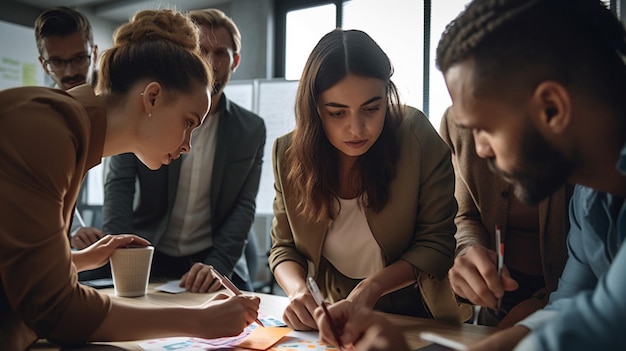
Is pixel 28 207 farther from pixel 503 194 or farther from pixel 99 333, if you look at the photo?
pixel 503 194

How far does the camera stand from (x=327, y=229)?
1.55 metres

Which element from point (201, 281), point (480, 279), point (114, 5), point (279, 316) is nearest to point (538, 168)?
point (480, 279)

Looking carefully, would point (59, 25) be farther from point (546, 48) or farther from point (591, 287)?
point (591, 287)

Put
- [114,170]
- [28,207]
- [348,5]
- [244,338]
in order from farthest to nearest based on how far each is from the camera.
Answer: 1. [348,5]
2. [114,170]
3. [244,338]
4. [28,207]

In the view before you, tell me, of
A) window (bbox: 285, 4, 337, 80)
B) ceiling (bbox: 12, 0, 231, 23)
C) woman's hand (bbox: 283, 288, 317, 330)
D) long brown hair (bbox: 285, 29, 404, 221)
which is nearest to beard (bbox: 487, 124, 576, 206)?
woman's hand (bbox: 283, 288, 317, 330)

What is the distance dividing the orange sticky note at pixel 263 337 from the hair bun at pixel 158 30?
73 centimetres

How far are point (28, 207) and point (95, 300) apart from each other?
218mm

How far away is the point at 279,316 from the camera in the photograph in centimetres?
132

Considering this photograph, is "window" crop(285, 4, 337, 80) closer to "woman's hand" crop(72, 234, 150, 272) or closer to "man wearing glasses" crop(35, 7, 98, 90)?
"man wearing glasses" crop(35, 7, 98, 90)

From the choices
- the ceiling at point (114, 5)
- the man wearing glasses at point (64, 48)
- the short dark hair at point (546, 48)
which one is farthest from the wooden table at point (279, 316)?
the ceiling at point (114, 5)

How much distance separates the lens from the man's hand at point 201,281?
1.58 meters

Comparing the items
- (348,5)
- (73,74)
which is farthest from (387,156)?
(348,5)

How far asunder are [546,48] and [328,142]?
92 centimetres

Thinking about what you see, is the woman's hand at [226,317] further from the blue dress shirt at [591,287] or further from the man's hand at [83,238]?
Result: the man's hand at [83,238]
